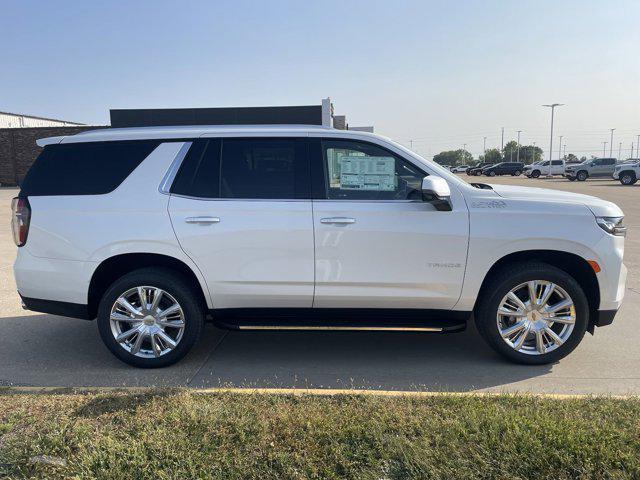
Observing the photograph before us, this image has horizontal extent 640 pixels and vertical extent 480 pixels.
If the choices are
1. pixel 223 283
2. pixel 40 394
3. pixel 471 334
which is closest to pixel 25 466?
pixel 40 394

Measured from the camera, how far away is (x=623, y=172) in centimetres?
3444

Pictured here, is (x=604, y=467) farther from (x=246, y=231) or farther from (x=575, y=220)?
(x=246, y=231)

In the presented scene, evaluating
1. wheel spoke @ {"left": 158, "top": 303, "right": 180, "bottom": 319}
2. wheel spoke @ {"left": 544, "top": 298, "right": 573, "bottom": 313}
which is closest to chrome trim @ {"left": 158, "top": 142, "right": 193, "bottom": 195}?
wheel spoke @ {"left": 158, "top": 303, "right": 180, "bottom": 319}

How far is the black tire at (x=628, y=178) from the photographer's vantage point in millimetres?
34156

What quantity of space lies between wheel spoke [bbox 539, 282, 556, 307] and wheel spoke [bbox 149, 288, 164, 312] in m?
3.19

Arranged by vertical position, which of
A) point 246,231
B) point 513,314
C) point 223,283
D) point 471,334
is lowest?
point 471,334

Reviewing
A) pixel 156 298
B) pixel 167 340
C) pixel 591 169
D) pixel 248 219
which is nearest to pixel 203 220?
pixel 248 219

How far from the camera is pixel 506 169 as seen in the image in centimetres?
5947

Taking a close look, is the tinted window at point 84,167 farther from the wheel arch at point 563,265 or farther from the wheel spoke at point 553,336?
the wheel spoke at point 553,336

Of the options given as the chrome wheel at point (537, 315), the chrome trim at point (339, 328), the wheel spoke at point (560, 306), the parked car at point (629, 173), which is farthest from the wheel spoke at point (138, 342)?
the parked car at point (629, 173)

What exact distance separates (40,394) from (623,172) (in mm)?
39261

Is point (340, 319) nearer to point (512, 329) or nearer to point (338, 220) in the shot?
point (338, 220)

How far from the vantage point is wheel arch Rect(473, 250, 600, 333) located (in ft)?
13.4

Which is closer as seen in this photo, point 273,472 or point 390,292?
point 273,472
